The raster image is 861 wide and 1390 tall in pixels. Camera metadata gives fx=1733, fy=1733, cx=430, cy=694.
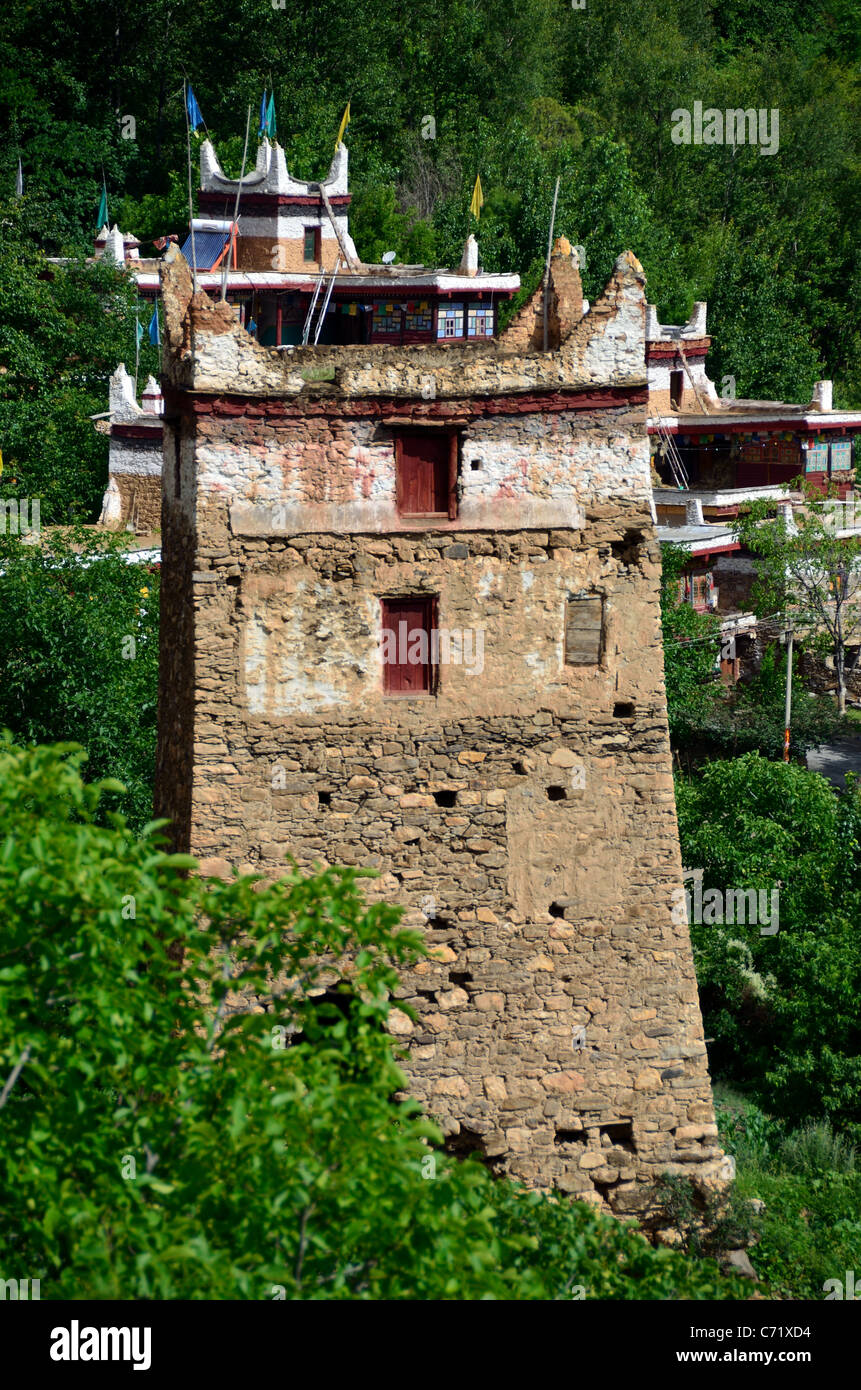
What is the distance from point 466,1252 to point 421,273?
144 ft

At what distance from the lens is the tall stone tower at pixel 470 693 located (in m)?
14.9

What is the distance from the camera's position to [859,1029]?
2247cm

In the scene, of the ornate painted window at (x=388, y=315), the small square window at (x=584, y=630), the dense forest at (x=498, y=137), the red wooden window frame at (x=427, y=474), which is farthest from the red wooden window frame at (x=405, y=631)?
the dense forest at (x=498, y=137)

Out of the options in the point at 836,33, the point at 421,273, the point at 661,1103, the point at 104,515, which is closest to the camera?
the point at 661,1103

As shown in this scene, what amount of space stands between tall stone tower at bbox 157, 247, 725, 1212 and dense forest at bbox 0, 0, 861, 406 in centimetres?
4335

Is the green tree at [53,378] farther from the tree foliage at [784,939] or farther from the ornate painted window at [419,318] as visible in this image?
the tree foliage at [784,939]

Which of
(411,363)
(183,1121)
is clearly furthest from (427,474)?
(183,1121)

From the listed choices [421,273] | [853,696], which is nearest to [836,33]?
[421,273]

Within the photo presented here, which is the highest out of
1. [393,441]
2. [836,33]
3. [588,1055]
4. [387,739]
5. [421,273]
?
[836,33]

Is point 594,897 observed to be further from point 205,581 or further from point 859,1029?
point 859,1029

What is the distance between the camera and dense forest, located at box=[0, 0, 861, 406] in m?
62.0

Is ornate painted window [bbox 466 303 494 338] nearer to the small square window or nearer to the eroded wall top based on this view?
the eroded wall top

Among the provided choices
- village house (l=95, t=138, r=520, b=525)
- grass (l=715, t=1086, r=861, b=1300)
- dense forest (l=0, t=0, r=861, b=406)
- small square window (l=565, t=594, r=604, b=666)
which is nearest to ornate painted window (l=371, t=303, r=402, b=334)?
village house (l=95, t=138, r=520, b=525)

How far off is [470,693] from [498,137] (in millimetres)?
57077
